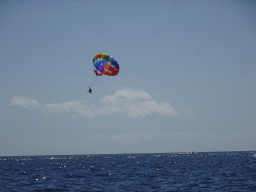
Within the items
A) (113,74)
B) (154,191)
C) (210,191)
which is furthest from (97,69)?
(210,191)

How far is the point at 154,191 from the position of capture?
90.6 feet

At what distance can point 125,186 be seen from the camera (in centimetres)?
3103

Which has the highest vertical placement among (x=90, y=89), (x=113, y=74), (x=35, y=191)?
(x=113, y=74)

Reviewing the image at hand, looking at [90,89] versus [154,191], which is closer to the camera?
[154,191]

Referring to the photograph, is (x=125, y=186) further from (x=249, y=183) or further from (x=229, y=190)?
(x=249, y=183)

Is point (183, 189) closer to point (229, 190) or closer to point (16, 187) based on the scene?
point (229, 190)

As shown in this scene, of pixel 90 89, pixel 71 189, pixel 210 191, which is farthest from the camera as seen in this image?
pixel 90 89

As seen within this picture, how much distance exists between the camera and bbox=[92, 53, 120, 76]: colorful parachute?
135ft

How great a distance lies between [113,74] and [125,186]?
17.8 meters

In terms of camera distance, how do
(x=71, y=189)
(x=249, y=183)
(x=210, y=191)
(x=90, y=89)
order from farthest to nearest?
(x=90, y=89)
(x=249, y=183)
(x=71, y=189)
(x=210, y=191)

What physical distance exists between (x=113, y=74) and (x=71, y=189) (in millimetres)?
18998

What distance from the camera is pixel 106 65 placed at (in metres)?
41.2

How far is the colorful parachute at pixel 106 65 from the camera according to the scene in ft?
135

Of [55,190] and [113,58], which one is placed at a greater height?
[113,58]
